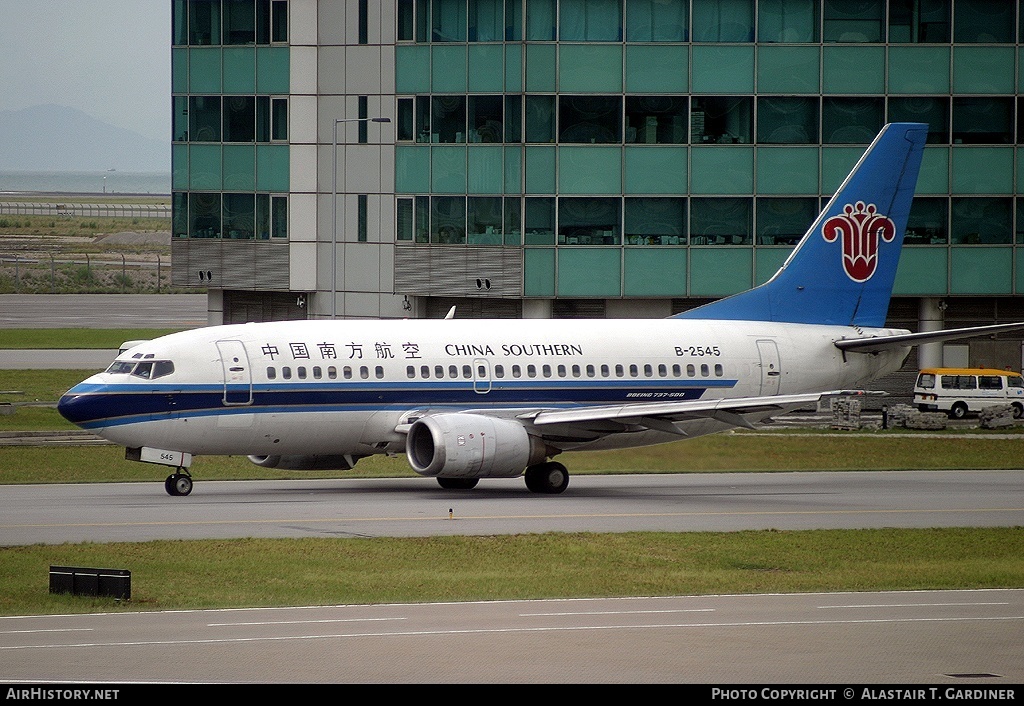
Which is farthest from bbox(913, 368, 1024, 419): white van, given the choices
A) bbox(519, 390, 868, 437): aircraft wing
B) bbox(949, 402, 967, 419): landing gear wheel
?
bbox(519, 390, 868, 437): aircraft wing

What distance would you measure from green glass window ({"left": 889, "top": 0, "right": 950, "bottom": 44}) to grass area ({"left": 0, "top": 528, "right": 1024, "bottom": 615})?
115 feet

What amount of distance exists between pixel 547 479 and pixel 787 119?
28011 mm

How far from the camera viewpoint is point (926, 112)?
6431cm

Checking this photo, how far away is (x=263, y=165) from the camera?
231 feet

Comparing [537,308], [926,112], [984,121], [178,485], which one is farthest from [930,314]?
[178,485]

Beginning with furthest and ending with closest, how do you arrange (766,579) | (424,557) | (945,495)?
(945,495) < (424,557) < (766,579)

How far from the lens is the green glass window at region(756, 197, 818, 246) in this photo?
64438 millimetres

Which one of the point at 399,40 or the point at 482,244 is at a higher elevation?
the point at 399,40

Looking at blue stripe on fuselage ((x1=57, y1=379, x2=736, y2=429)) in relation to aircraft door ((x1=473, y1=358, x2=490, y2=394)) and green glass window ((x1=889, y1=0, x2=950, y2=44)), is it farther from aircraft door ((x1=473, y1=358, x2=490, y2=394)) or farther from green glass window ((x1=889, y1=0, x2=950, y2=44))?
green glass window ((x1=889, y1=0, x2=950, y2=44))

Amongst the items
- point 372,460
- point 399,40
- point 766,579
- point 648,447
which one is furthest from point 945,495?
point 399,40

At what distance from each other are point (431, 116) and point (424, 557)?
38777mm

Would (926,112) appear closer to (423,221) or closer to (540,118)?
(540,118)

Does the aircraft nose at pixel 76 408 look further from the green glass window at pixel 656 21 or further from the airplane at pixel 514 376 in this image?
the green glass window at pixel 656 21
